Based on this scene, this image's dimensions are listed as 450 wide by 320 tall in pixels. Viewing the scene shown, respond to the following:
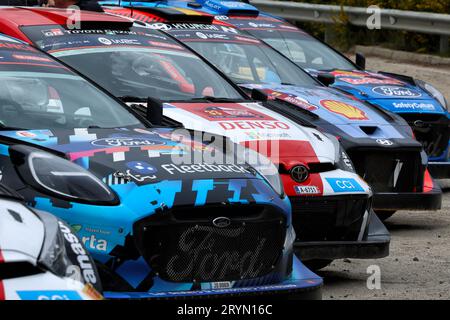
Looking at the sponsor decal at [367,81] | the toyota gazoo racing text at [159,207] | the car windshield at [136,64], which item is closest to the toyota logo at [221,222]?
the toyota gazoo racing text at [159,207]

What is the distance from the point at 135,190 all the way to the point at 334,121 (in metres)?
3.94

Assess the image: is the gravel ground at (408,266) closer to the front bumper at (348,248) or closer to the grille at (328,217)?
the front bumper at (348,248)

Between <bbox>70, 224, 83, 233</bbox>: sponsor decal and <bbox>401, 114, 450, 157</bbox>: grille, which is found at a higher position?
<bbox>70, 224, 83, 233</bbox>: sponsor decal

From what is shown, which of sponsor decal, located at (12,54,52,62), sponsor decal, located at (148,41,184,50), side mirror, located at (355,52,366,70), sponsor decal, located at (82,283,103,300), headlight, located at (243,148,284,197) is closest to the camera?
sponsor decal, located at (82,283,103,300)

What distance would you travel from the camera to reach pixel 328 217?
7793mm

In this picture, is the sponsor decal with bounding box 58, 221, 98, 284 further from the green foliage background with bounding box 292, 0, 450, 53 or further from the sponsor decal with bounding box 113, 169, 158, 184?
the green foliage background with bounding box 292, 0, 450, 53

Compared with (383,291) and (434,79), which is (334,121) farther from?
(434,79)

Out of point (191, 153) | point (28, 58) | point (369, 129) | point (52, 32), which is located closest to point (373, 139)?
point (369, 129)

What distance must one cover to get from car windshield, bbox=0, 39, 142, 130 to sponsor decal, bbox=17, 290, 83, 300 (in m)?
2.45

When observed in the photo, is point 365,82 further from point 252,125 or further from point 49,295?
point 49,295

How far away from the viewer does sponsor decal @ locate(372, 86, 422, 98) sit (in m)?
11.5

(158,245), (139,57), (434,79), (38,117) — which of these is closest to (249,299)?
(158,245)

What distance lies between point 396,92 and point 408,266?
329 cm

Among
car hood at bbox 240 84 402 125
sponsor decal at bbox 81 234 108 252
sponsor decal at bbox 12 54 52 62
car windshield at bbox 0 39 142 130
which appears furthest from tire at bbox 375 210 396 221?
sponsor decal at bbox 81 234 108 252
